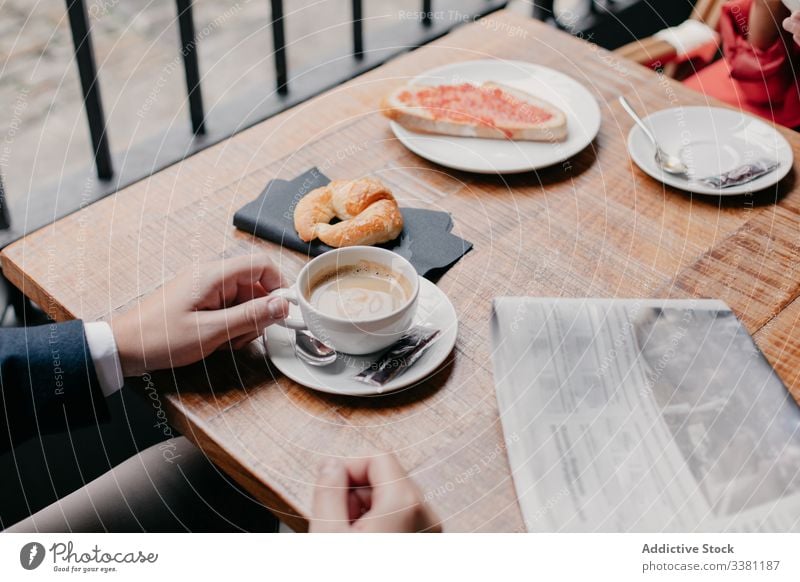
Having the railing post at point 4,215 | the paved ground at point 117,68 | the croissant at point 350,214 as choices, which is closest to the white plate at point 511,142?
the croissant at point 350,214

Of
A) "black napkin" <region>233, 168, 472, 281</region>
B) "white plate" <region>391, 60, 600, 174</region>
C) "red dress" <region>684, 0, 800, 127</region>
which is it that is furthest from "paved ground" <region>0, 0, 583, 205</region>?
"red dress" <region>684, 0, 800, 127</region>

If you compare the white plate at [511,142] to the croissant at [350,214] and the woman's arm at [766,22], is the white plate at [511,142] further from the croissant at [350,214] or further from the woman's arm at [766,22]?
the woman's arm at [766,22]

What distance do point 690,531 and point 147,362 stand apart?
447 millimetres

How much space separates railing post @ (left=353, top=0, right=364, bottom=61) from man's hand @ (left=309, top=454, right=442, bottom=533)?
1.01 m

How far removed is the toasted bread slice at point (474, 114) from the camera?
3.15ft

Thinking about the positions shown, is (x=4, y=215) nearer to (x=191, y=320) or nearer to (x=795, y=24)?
(x=191, y=320)

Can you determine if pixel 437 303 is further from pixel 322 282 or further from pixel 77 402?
pixel 77 402

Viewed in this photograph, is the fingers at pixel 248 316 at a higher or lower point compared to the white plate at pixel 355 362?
higher

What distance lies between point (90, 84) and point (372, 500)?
84 centimetres

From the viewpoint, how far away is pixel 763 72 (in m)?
1.34

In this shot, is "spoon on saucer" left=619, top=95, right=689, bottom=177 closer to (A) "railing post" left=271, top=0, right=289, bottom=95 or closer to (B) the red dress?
(B) the red dress

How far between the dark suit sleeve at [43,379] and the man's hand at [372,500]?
0.76 ft

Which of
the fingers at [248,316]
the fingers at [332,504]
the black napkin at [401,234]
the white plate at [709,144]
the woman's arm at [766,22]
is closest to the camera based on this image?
the fingers at [332,504]

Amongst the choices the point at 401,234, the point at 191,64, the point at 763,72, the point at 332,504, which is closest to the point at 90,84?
the point at 191,64
